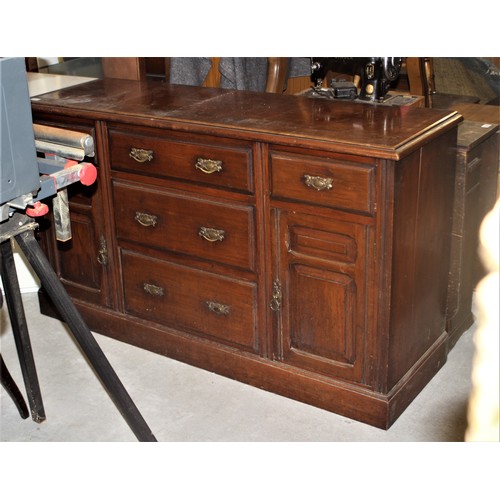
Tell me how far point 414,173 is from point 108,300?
142cm

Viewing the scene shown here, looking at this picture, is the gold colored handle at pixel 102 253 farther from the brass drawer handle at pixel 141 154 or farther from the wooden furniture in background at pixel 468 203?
the wooden furniture in background at pixel 468 203

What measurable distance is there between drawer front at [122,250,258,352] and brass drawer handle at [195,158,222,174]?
0.40 metres

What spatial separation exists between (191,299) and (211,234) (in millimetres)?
315

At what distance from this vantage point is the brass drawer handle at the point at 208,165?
260cm

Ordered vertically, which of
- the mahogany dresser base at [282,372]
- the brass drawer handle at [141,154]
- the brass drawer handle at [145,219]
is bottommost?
the mahogany dresser base at [282,372]

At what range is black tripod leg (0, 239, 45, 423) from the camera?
2201 millimetres

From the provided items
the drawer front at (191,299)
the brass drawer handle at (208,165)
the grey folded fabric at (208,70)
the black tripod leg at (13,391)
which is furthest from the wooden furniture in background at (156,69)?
the black tripod leg at (13,391)

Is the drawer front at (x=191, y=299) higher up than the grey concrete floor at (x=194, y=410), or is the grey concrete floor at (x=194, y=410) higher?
the drawer front at (x=191, y=299)

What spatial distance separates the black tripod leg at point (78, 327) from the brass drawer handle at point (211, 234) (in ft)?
2.47

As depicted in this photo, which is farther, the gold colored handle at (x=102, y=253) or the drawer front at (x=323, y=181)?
the gold colored handle at (x=102, y=253)

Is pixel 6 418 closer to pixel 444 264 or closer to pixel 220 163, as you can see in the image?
pixel 220 163

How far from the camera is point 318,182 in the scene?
7.79 feet

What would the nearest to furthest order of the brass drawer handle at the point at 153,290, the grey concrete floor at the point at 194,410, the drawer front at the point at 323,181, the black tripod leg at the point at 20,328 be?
1. the black tripod leg at the point at 20,328
2. the drawer front at the point at 323,181
3. the grey concrete floor at the point at 194,410
4. the brass drawer handle at the point at 153,290

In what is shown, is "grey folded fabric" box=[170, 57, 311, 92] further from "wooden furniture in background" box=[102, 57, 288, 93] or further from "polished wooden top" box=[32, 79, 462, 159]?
"polished wooden top" box=[32, 79, 462, 159]
